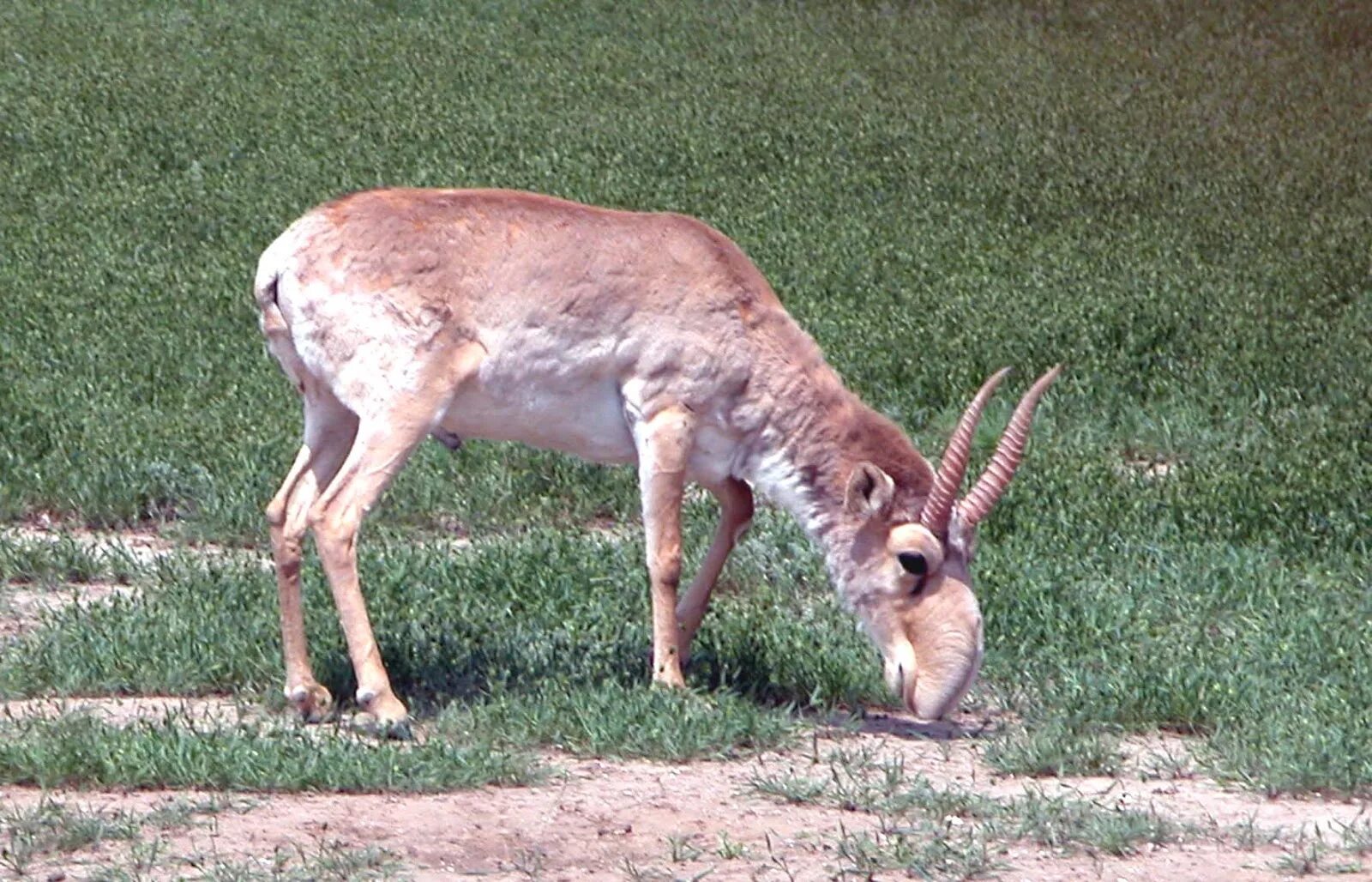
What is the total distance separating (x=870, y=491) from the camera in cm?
754

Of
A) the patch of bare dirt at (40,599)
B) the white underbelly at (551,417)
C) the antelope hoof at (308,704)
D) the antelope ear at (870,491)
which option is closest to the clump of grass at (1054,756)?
the antelope ear at (870,491)

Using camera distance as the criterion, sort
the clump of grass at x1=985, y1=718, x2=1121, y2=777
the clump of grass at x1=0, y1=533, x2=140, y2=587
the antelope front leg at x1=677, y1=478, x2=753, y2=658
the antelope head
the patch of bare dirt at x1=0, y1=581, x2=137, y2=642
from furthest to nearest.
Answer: the clump of grass at x1=0, y1=533, x2=140, y2=587 → the patch of bare dirt at x1=0, y1=581, x2=137, y2=642 → the antelope front leg at x1=677, y1=478, x2=753, y2=658 → the antelope head → the clump of grass at x1=985, y1=718, x2=1121, y2=777

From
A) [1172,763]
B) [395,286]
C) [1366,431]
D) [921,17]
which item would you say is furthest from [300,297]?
[921,17]

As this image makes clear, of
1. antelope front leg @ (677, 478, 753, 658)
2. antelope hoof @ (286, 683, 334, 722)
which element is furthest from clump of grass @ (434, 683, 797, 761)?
antelope front leg @ (677, 478, 753, 658)

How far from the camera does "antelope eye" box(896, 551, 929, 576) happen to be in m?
7.42

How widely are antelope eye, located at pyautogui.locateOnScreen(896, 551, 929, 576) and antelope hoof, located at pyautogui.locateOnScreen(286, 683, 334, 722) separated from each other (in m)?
2.01

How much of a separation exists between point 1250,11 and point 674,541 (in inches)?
819

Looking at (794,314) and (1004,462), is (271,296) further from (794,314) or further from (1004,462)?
(794,314)

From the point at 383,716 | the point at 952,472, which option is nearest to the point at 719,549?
the point at 952,472

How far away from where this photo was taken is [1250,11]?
26406 millimetres

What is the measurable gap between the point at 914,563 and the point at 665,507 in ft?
2.91

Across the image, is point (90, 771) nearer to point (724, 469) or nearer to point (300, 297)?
point (300, 297)

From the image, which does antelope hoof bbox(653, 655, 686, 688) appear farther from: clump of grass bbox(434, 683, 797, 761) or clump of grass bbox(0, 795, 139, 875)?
clump of grass bbox(0, 795, 139, 875)

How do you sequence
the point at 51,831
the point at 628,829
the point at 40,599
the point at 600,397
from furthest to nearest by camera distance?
the point at 40,599 < the point at 600,397 < the point at 628,829 < the point at 51,831
